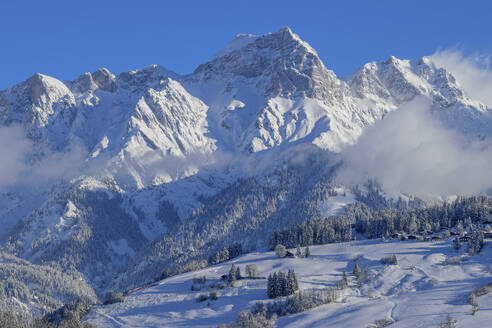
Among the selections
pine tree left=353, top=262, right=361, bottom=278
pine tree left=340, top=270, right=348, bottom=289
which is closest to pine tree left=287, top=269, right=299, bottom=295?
pine tree left=340, top=270, right=348, bottom=289

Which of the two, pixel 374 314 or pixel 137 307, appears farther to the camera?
pixel 137 307

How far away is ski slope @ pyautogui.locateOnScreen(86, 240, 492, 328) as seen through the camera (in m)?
143

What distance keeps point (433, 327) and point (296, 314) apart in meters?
34.2

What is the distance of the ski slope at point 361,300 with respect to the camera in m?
Result: 143

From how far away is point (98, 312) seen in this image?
179000mm

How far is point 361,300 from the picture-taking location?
162m

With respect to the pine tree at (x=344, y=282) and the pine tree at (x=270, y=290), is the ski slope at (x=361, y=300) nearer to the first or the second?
the pine tree at (x=344, y=282)

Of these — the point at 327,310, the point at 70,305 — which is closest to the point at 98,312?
the point at 70,305

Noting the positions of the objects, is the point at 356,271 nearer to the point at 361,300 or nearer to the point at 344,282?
the point at 344,282

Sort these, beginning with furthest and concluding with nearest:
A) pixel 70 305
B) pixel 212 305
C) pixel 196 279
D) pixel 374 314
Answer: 1. pixel 196 279
2. pixel 70 305
3. pixel 212 305
4. pixel 374 314

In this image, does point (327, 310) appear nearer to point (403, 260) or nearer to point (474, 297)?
point (474, 297)

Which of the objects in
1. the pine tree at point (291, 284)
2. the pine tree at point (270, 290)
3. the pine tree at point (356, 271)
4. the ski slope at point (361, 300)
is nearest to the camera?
the ski slope at point (361, 300)

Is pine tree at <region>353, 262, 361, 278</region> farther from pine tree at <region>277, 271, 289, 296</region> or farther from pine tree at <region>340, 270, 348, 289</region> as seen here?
pine tree at <region>277, 271, 289, 296</region>

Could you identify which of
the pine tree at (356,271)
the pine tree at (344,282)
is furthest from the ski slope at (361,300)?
the pine tree at (344,282)
